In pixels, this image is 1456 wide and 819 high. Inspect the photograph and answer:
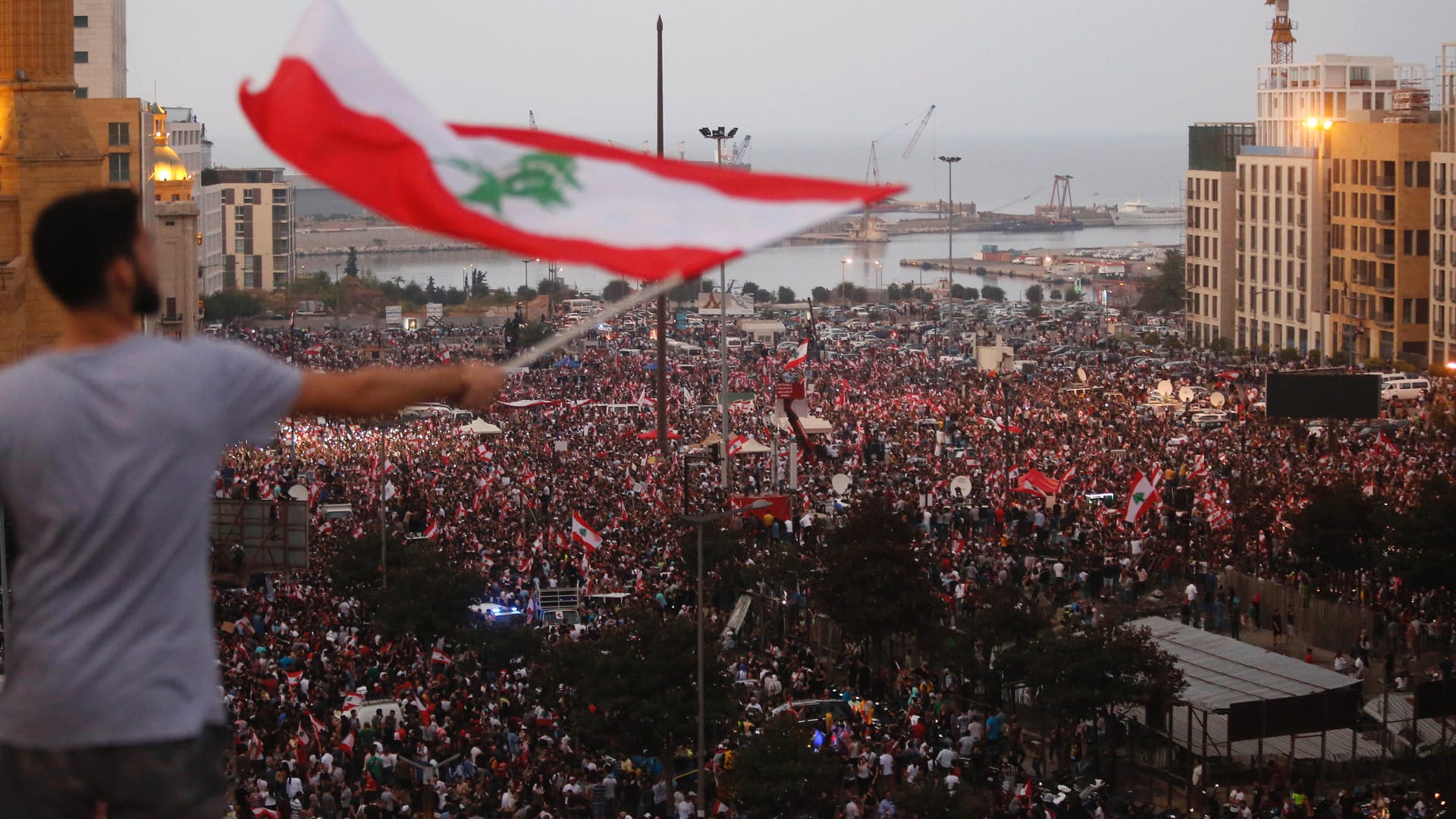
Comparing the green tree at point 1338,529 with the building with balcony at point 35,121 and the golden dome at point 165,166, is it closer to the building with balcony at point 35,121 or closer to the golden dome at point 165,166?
the building with balcony at point 35,121

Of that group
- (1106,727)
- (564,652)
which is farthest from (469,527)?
(1106,727)

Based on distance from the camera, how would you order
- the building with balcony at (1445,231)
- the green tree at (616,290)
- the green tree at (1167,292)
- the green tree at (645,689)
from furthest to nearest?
the green tree at (616,290), the green tree at (1167,292), the building with balcony at (1445,231), the green tree at (645,689)

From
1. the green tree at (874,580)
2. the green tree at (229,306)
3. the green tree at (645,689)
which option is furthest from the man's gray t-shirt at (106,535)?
the green tree at (229,306)

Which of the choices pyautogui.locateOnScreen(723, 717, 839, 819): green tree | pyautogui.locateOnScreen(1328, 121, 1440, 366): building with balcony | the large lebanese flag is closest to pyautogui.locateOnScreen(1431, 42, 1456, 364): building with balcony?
pyautogui.locateOnScreen(1328, 121, 1440, 366): building with balcony

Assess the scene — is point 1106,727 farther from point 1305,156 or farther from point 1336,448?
point 1305,156

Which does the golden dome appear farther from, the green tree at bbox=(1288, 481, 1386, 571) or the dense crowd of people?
the green tree at bbox=(1288, 481, 1386, 571)

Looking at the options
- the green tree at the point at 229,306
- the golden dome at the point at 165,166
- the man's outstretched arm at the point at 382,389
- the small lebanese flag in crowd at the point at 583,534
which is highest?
the golden dome at the point at 165,166

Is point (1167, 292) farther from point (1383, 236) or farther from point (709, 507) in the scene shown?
point (709, 507)
